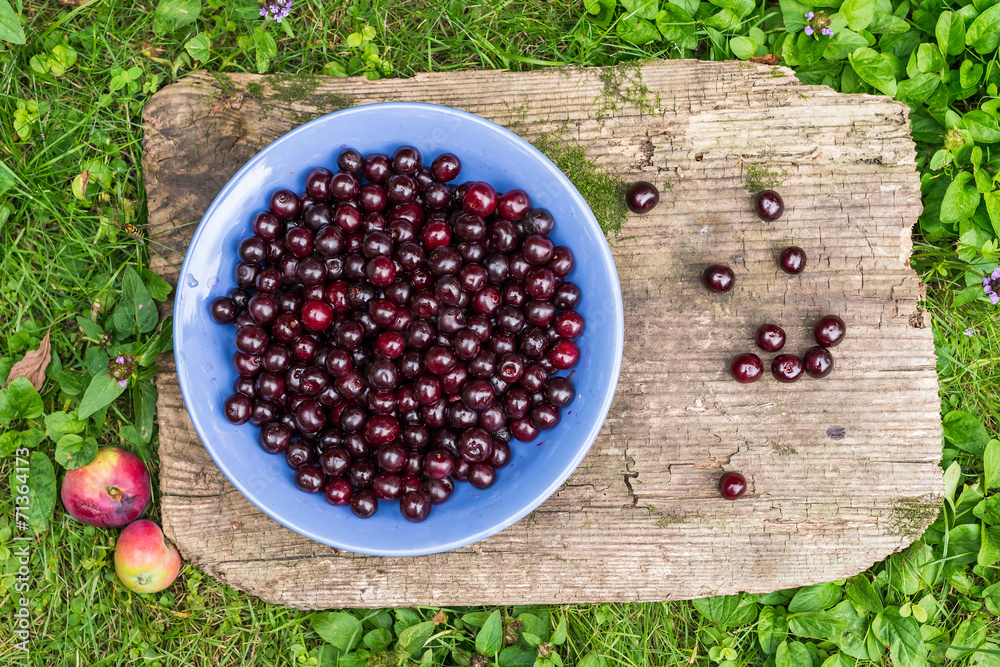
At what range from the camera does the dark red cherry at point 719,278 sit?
9.45 ft

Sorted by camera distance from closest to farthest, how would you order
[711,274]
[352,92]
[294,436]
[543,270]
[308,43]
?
1. [543,270]
2. [294,436]
3. [711,274]
4. [352,92]
5. [308,43]

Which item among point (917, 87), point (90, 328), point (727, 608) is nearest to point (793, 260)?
point (917, 87)

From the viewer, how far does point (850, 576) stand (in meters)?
3.09

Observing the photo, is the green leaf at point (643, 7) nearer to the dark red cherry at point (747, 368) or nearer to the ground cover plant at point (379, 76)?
the ground cover plant at point (379, 76)

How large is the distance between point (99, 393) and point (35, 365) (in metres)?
0.65

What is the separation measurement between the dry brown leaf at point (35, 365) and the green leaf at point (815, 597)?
4.02 meters

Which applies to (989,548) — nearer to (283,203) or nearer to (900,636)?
(900,636)

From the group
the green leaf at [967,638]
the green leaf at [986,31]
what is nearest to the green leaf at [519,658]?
the green leaf at [967,638]

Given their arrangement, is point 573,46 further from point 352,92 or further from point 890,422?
point 890,422

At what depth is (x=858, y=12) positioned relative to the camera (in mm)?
3244

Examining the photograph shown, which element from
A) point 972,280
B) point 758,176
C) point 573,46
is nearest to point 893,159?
point 758,176

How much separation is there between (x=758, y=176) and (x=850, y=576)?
1.98 metres

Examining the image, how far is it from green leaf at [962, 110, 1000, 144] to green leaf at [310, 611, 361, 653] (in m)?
4.02

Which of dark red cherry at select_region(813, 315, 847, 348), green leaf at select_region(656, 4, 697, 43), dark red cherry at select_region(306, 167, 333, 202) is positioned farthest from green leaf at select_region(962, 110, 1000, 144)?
dark red cherry at select_region(306, 167, 333, 202)
